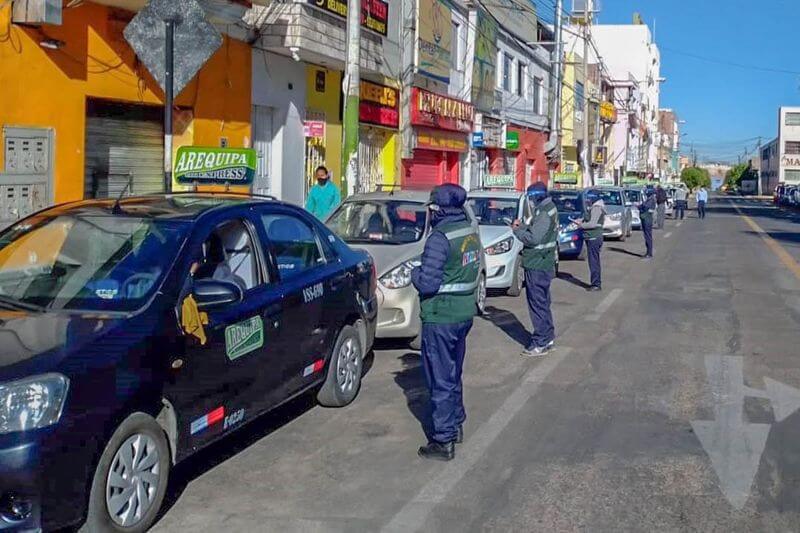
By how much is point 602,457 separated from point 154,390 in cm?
302

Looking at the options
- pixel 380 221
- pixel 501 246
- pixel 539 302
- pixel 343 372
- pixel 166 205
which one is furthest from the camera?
pixel 501 246

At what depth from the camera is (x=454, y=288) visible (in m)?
6.20

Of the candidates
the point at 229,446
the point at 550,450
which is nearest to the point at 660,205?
the point at 550,450

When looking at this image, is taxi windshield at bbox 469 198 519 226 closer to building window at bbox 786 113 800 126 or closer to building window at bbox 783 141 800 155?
Result: building window at bbox 783 141 800 155

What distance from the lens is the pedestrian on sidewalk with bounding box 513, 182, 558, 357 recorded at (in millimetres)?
9617

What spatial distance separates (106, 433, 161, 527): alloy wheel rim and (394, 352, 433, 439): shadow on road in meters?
2.06

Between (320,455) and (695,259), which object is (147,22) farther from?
(695,259)

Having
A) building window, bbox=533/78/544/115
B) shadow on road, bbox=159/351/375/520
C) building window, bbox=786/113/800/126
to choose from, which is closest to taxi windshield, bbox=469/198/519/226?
shadow on road, bbox=159/351/375/520

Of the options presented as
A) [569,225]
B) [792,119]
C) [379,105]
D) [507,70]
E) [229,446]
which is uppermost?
[792,119]

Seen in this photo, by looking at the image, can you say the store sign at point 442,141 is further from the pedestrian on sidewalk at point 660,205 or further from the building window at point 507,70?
the pedestrian on sidewalk at point 660,205

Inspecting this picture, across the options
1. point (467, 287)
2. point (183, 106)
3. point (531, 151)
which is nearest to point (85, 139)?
point (183, 106)

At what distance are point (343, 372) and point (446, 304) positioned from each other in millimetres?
1727

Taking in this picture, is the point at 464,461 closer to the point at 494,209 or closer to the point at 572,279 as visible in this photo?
the point at 494,209

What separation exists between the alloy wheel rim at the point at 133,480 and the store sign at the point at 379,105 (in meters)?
16.5
